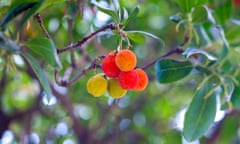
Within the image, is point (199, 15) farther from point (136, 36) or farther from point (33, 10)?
point (33, 10)

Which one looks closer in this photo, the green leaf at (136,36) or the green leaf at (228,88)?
the green leaf at (136,36)

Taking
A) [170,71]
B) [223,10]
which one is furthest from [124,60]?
[223,10]

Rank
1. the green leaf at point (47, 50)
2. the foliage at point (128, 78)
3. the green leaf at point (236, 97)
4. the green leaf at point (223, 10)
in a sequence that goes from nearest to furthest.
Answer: the green leaf at point (47, 50) < the foliage at point (128, 78) < the green leaf at point (236, 97) < the green leaf at point (223, 10)

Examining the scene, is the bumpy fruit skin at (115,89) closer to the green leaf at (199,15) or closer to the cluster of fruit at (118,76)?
the cluster of fruit at (118,76)

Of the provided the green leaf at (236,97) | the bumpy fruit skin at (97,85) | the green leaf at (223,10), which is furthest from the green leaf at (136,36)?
the green leaf at (223,10)

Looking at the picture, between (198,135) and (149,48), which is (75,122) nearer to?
(149,48)

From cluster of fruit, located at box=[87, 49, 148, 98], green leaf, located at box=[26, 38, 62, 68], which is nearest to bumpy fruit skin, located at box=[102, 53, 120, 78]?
cluster of fruit, located at box=[87, 49, 148, 98]

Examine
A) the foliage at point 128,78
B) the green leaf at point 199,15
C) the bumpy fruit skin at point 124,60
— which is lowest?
the foliage at point 128,78
